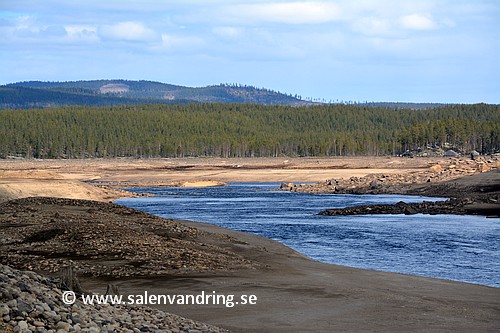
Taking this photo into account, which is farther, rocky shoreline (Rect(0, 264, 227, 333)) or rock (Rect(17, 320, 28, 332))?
rocky shoreline (Rect(0, 264, 227, 333))

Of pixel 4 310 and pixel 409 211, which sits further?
pixel 409 211

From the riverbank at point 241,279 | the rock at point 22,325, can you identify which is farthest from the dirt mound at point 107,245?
the rock at point 22,325

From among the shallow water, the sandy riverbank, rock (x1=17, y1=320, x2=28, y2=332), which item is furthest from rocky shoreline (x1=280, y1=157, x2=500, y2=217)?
rock (x1=17, y1=320, x2=28, y2=332)

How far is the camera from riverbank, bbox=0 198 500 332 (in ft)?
51.1

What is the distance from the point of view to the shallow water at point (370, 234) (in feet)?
89.5

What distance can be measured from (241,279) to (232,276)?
528mm

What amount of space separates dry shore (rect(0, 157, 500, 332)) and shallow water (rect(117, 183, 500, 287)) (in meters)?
2.75

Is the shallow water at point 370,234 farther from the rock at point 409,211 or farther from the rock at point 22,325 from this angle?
the rock at point 22,325

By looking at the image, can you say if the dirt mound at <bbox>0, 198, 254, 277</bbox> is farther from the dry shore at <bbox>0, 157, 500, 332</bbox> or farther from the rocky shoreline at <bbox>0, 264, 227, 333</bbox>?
the rocky shoreline at <bbox>0, 264, 227, 333</bbox>

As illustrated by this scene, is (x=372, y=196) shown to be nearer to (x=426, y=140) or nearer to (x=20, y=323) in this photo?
(x=20, y=323)

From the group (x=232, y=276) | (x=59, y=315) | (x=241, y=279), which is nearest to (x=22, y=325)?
(x=59, y=315)

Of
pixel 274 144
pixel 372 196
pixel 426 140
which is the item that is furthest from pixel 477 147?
pixel 372 196

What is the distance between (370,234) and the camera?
37969 millimetres

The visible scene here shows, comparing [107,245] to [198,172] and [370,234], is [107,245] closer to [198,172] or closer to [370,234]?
[370,234]
